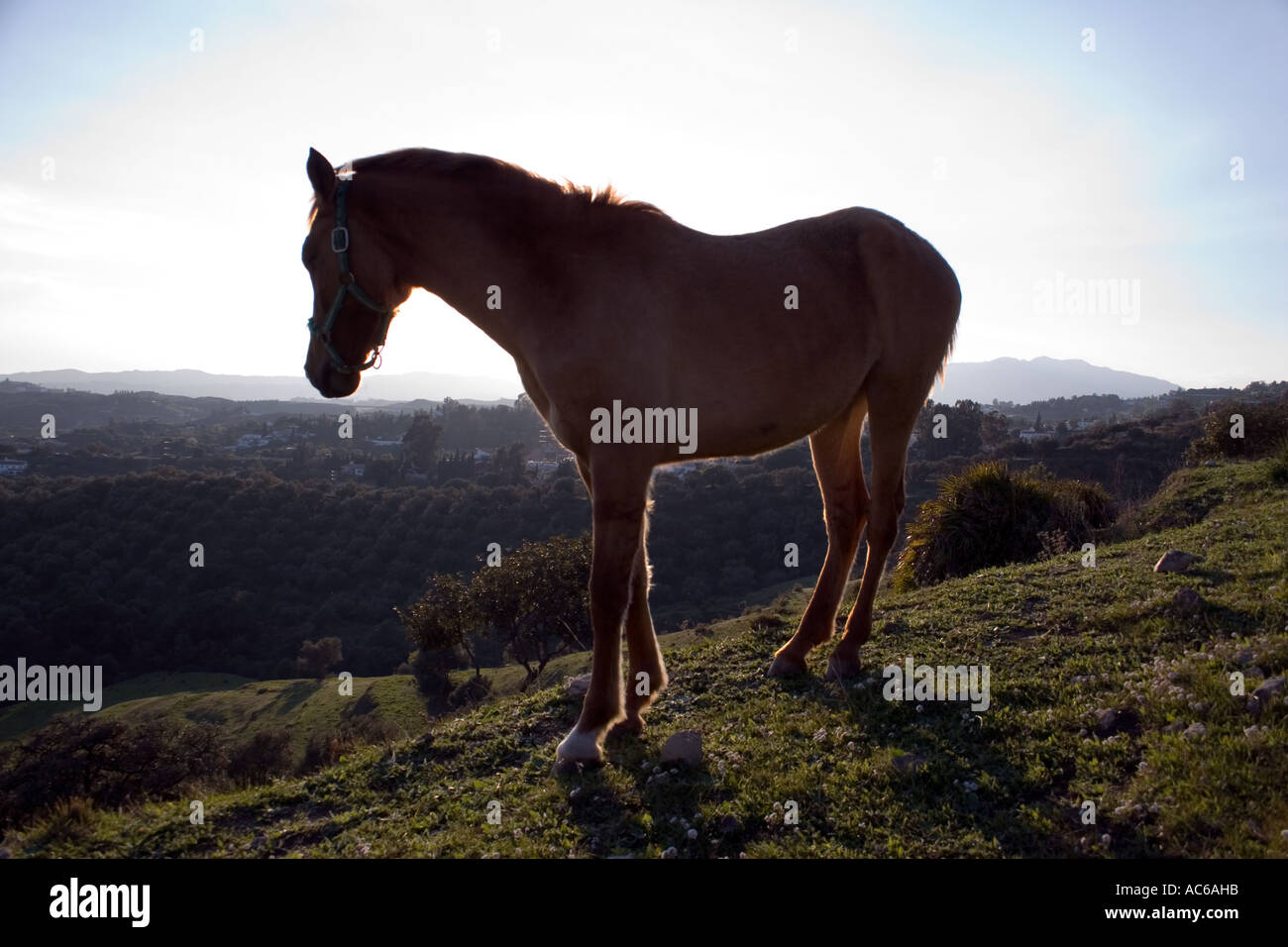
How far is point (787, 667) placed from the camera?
4812 millimetres

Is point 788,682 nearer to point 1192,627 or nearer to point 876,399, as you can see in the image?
point 876,399

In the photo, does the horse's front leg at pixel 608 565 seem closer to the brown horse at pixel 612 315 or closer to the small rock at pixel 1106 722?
the brown horse at pixel 612 315

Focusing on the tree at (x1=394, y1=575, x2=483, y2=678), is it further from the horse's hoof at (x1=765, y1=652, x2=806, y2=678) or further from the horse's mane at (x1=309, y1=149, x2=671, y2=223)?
the horse's mane at (x1=309, y1=149, x2=671, y2=223)

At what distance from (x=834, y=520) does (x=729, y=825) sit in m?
2.49

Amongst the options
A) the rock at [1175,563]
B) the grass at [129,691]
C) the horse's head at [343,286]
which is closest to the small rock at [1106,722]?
the rock at [1175,563]

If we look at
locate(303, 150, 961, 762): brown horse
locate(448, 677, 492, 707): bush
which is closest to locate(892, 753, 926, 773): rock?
locate(303, 150, 961, 762): brown horse

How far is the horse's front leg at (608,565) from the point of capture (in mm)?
3580

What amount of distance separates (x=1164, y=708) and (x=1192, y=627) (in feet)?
4.71

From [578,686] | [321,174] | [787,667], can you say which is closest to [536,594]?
[578,686]

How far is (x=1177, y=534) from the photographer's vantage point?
25.6ft

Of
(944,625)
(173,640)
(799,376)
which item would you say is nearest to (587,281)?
(799,376)

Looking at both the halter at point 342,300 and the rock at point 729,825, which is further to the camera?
the halter at point 342,300

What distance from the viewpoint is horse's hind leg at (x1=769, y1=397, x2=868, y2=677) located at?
190 inches

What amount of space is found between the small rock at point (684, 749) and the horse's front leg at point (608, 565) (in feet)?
1.21
